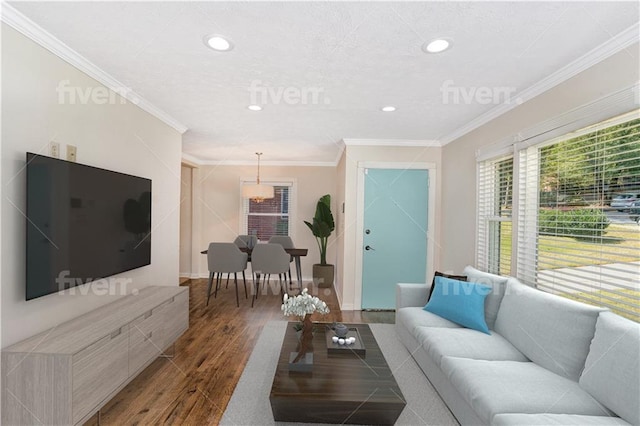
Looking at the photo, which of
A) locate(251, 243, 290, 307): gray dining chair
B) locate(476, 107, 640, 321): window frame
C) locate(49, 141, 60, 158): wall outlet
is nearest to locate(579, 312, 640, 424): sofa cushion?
locate(476, 107, 640, 321): window frame

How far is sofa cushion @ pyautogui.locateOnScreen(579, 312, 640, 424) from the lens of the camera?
150cm

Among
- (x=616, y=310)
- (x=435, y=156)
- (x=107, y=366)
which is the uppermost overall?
(x=435, y=156)

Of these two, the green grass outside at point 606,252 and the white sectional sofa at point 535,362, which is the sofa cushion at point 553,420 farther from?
the green grass outside at point 606,252

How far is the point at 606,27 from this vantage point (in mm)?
1834

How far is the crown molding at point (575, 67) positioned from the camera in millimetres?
1883

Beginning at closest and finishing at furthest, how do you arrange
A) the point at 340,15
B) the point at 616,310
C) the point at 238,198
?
the point at 340,15
the point at 616,310
the point at 238,198

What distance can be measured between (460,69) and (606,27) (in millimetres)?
802

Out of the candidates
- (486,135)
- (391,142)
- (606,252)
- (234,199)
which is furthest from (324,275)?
(606,252)

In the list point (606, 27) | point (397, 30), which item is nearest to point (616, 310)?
point (606, 27)

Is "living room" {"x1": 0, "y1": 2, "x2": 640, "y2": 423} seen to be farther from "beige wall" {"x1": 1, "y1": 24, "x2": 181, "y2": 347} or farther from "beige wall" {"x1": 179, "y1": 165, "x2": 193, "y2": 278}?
"beige wall" {"x1": 179, "y1": 165, "x2": 193, "y2": 278}

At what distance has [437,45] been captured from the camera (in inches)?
80.3

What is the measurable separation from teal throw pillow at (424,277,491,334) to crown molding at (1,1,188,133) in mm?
3342

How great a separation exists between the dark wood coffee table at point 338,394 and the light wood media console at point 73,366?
1073 millimetres

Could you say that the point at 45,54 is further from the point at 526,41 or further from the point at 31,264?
the point at 526,41
